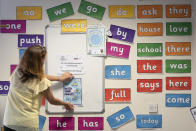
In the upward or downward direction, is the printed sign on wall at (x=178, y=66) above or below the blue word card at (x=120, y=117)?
above

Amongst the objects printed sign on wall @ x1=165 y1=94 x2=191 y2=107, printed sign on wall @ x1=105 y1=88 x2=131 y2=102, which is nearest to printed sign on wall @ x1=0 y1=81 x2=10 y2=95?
printed sign on wall @ x1=105 y1=88 x2=131 y2=102

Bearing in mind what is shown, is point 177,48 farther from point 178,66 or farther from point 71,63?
point 71,63

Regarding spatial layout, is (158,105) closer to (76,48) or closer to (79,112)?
(79,112)

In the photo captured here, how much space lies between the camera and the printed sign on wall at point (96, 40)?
1.85 m

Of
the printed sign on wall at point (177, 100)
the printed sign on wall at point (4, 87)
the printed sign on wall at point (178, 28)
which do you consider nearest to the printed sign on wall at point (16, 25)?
the printed sign on wall at point (4, 87)

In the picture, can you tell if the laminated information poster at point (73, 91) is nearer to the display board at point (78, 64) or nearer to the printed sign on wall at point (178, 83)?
the display board at point (78, 64)

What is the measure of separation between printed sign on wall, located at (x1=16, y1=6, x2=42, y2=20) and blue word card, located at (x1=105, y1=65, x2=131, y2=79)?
2.74 feet

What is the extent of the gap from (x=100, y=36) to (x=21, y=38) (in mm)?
763

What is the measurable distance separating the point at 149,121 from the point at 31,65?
3.97ft

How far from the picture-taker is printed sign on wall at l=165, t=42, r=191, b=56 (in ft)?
6.08

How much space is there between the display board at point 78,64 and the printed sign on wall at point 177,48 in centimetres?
64

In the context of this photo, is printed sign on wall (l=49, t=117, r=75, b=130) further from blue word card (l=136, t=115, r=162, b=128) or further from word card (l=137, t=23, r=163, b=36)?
word card (l=137, t=23, r=163, b=36)

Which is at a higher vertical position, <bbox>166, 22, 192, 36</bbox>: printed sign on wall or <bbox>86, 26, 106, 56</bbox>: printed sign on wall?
<bbox>166, 22, 192, 36</bbox>: printed sign on wall

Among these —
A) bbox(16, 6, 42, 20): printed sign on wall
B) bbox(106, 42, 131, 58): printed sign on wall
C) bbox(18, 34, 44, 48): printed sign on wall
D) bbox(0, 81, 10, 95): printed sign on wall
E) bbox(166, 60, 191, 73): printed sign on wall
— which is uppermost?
bbox(16, 6, 42, 20): printed sign on wall
